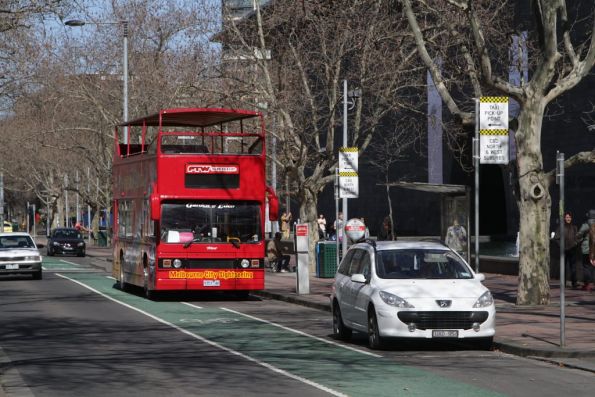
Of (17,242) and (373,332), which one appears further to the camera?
(17,242)

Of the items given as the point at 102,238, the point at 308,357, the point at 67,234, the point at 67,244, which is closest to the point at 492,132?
the point at 308,357

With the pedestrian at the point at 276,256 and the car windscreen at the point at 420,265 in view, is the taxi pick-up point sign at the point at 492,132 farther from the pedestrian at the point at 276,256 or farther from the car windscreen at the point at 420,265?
the pedestrian at the point at 276,256

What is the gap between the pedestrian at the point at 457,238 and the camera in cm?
2864

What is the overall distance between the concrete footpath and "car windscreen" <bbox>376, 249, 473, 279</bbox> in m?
1.22

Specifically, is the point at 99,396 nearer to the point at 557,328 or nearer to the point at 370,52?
the point at 557,328

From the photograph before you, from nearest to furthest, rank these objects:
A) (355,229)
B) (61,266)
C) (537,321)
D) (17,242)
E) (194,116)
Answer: (537,321)
(194,116)
(355,229)
(17,242)
(61,266)

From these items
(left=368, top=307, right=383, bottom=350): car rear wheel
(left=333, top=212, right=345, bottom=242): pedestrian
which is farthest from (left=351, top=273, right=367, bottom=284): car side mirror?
(left=333, top=212, right=345, bottom=242): pedestrian

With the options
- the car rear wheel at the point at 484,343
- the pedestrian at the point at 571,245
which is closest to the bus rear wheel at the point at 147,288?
the pedestrian at the point at 571,245

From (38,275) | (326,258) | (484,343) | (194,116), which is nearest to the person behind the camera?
(484,343)

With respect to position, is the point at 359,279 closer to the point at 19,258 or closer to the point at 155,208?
the point at 155,208

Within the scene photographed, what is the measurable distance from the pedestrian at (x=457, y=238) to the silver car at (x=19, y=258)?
1686cm

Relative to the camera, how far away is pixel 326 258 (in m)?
38.2

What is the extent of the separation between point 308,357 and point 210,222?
1288 centimetres

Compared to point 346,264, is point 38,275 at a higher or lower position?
lower
